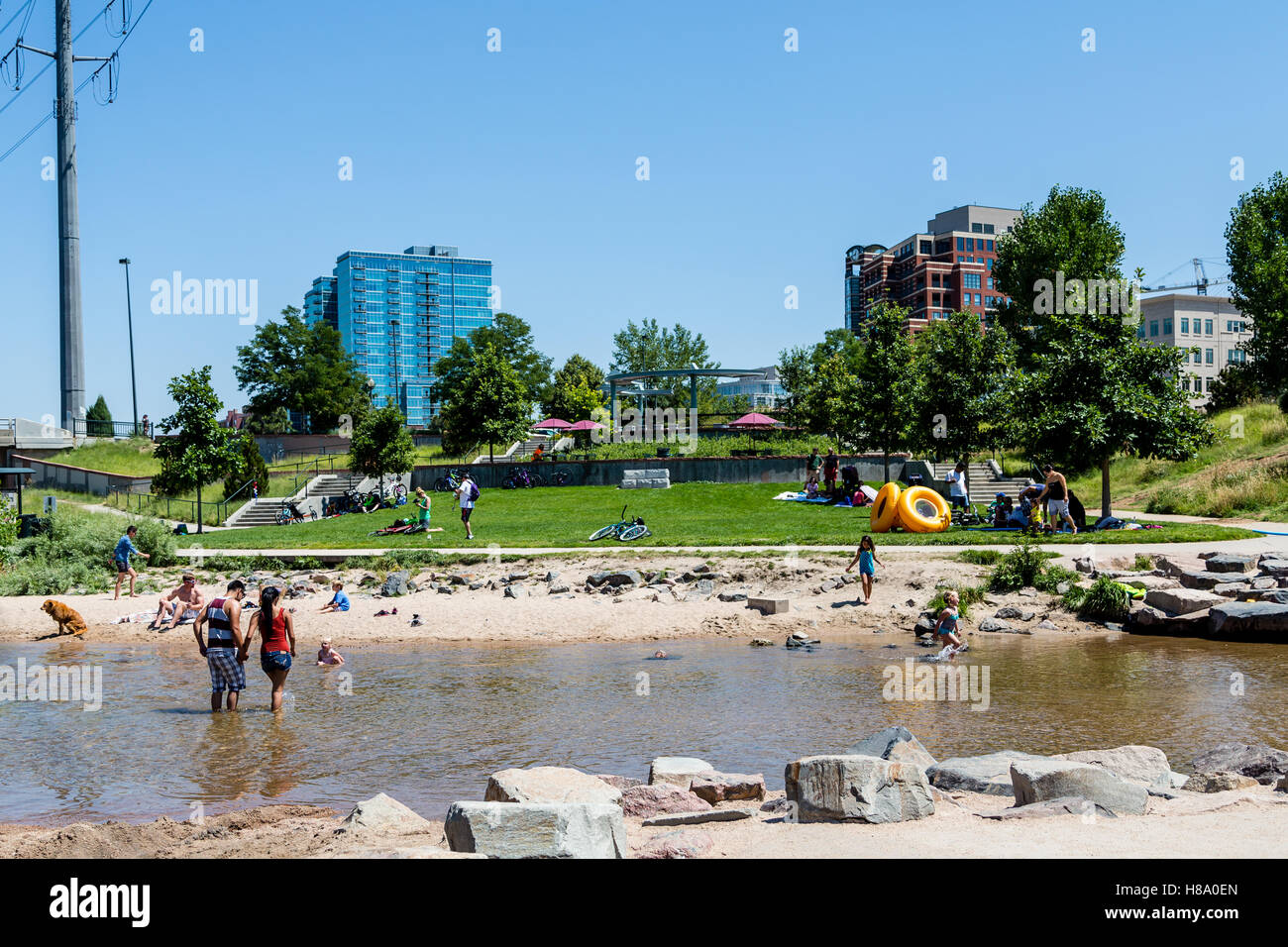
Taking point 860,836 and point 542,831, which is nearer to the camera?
point 542,831

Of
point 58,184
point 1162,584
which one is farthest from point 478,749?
point 58,184

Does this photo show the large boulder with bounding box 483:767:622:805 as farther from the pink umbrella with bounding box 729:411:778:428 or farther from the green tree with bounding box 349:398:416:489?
the pink umbrella with bounding box 729:411:778:428

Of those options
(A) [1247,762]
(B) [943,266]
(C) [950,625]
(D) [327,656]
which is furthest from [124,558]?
(B) [943,266]

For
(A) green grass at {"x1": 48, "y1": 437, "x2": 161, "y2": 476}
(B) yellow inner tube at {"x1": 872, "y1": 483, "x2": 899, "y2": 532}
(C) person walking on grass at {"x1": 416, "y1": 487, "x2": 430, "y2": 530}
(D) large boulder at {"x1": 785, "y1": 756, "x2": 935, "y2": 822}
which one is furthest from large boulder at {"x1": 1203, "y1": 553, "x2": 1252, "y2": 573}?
(A) green grass at {"x1": 48, "y1": 437, "x2": 161, "y2": 476}

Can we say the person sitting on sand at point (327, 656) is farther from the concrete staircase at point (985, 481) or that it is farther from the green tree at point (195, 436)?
the concrete staircase at point (985, 481)

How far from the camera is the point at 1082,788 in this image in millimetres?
7422

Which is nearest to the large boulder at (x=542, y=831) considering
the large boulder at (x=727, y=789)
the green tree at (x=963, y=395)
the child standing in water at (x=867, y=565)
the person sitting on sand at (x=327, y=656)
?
the large boulder at (x=727, y=789)

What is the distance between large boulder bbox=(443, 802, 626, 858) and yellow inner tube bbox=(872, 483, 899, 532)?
2226 centimetres

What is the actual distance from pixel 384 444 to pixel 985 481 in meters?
25.0

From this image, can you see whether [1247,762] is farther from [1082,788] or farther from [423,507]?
[423,507]

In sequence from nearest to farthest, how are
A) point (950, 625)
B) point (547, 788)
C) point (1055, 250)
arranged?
point (547, 788), point (950, 625), point (1055, 250)
